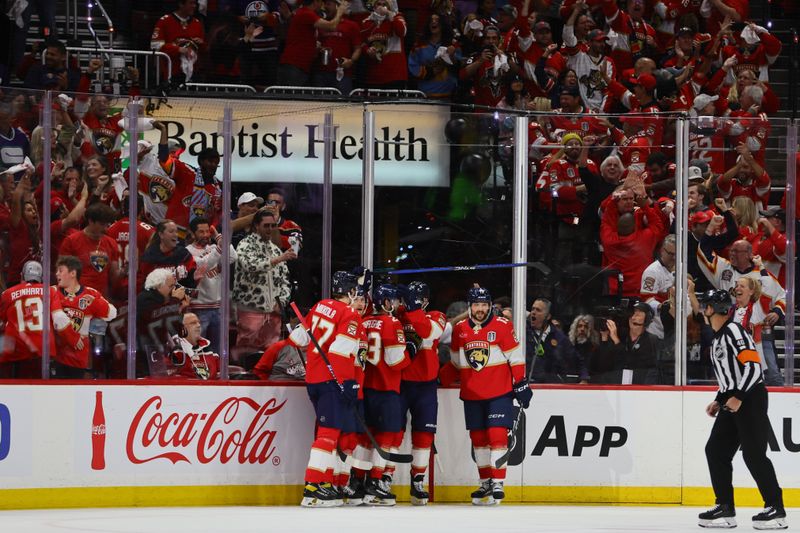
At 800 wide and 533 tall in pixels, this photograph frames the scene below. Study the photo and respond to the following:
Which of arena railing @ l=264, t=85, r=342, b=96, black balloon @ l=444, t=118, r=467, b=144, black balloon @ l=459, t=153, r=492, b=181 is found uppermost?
arena railing @ l=264, t=85, r=342, b=96

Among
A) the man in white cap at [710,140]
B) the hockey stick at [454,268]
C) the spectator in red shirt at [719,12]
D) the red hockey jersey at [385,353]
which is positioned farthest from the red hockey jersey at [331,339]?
the spectator in red shirt at [719,12]

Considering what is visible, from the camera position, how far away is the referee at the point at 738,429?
26.7 feet

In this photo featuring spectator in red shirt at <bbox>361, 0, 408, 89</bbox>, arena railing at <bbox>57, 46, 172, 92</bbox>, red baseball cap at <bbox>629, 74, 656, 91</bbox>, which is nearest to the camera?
arena railing at <bbox>57, 46, 172, 92</bbox>

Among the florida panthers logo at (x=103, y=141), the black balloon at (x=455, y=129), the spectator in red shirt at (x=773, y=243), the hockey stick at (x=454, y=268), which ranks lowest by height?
the hockey stick at (x=454, y=268)

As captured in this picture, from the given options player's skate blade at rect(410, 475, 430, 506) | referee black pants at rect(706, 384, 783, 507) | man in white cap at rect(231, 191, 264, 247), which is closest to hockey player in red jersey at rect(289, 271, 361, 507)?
player's skate blade at rect(410, 475, 430, 506)

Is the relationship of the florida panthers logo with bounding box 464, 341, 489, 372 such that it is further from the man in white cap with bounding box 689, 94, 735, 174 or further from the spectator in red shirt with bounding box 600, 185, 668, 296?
the man in white cap with bounding box 689, 94, 735, 174

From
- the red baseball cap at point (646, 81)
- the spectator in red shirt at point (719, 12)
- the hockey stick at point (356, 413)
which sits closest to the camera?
the hockey stick at point (356, 413)

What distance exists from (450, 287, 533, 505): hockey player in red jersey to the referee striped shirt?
4.42 ft

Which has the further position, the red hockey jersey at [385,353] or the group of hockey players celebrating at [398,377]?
the red hockey jersey at [385,353]

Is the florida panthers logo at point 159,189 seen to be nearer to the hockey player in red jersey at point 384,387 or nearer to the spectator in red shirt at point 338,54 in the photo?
the hockey player in red jersey at point 384,387

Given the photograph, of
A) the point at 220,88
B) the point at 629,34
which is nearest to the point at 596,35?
the point at 629,34

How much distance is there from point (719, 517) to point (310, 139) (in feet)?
11.1

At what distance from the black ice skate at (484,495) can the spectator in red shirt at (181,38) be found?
180 inches

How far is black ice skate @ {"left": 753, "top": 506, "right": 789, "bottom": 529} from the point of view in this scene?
320 inches
